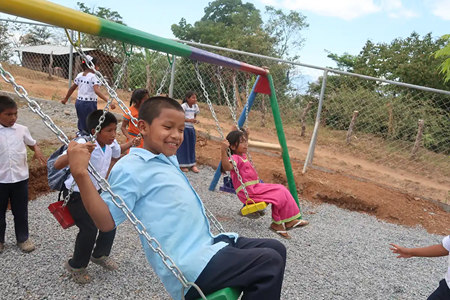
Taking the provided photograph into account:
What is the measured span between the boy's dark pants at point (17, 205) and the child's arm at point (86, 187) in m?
1.76

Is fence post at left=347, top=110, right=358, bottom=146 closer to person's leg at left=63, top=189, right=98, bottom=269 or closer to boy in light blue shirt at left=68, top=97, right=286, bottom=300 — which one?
person's leg at left=63, top=189, right=98, bottom=269

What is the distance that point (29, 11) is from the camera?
1638 mm

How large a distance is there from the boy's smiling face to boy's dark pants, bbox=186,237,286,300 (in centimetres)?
58

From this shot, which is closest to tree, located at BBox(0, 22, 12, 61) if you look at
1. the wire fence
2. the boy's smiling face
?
the wire fence

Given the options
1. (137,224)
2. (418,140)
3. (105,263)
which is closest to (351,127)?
(418,140)

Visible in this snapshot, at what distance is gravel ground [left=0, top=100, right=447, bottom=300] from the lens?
100 inches

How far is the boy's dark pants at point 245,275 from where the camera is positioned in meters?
1.58

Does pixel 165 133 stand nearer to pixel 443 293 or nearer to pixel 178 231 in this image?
pixel 178 231

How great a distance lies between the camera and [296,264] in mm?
3340

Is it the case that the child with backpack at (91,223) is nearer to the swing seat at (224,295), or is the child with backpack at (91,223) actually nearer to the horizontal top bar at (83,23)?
the horizontal top bar at (83,23)

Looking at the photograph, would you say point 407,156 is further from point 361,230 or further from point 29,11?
point 29,11

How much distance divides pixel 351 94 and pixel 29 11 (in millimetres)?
6855

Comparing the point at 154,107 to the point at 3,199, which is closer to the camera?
the point at 154,107

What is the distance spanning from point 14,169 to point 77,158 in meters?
1.75
